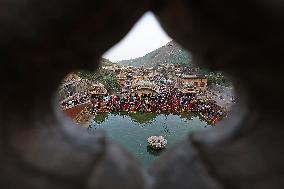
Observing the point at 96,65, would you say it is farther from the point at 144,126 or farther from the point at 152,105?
the point at 152,105

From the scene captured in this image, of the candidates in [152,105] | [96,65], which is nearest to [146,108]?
[152,105]

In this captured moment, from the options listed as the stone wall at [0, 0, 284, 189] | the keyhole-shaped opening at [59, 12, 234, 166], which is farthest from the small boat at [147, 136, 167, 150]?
the stone wall at [0, 0, 284, 189]

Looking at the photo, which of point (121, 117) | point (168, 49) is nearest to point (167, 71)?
point (121, 117)

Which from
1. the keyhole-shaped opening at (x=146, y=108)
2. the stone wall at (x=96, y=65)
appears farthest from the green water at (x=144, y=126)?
the stone wall at (x=96, y=65)

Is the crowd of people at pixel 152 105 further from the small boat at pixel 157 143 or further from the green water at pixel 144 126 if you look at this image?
the small boat at pixel 157 143

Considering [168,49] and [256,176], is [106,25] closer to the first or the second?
[256,176]
